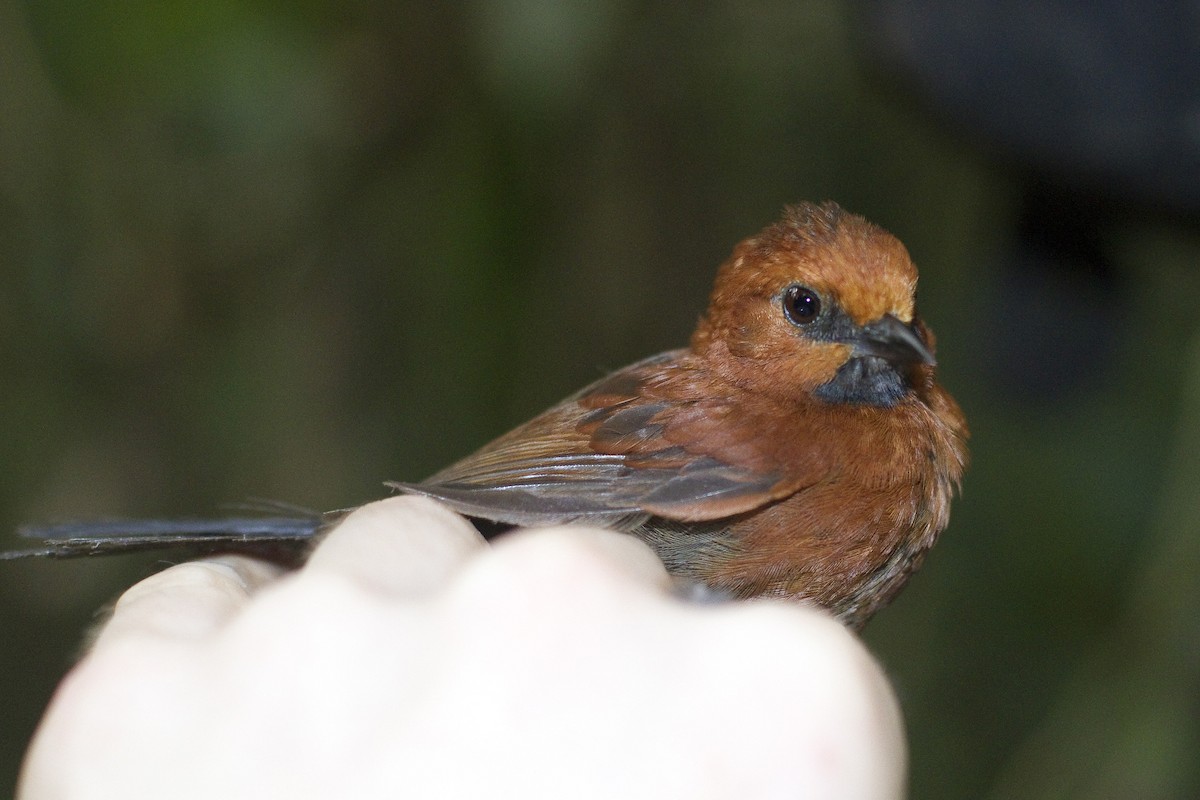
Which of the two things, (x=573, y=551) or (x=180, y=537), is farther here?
(x=180, y=537)

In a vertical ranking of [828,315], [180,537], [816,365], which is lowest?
[180,537]

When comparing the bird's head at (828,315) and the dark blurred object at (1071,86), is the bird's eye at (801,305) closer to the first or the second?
the bird's head at (828,315)

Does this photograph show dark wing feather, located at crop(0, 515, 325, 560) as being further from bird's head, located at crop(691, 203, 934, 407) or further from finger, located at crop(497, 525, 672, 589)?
Answer: finger, located at crop(497, 525, 672, 589)

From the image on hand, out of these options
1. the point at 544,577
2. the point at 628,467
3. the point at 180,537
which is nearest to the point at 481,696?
the point at 544,577

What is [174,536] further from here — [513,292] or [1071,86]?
[513,292]

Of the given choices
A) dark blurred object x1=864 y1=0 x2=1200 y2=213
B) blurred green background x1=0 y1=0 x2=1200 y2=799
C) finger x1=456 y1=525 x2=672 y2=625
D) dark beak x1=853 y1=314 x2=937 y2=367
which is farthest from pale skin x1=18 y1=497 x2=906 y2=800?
blurred green background x1=0 y1=0 x2=1200 y2=799

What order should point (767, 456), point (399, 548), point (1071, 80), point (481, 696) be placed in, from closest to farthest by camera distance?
point (481, 696) < point (399, 548) < point (767, 456) < point (1071, 80)

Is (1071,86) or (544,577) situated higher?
(1071,86)
